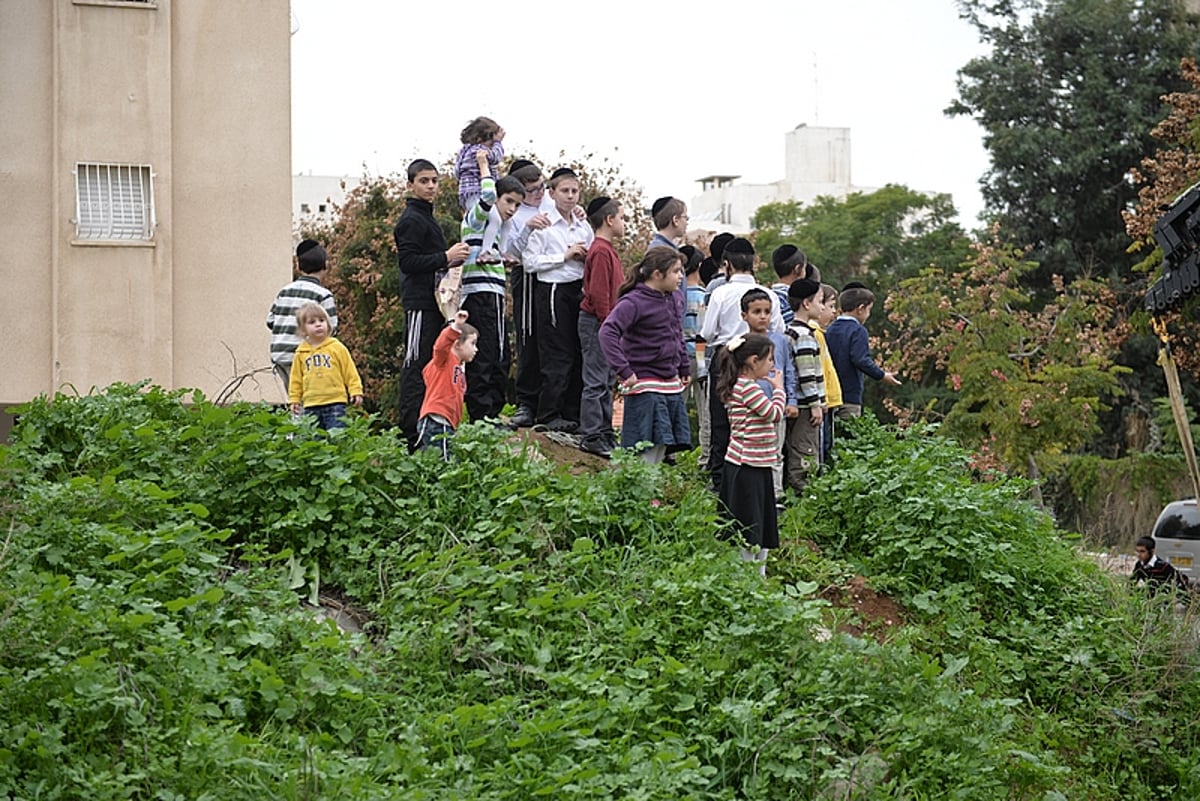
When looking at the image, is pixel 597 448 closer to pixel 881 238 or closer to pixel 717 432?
pixel 717 432

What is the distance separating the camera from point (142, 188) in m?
16.8

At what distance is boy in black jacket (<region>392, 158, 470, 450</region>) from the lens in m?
10.5

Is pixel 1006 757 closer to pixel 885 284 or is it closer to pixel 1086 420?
pixel 1086 420

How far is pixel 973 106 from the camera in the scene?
3512 cm

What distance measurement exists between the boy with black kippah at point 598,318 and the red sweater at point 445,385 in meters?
1.21

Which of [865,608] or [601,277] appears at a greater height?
[601,277]

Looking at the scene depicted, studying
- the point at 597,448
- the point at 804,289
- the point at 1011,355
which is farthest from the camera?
the point at 1011,355

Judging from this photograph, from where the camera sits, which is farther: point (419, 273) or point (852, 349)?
point (852, 349)

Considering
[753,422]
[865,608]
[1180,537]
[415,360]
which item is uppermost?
[415,360]

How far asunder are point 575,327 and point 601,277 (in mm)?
541

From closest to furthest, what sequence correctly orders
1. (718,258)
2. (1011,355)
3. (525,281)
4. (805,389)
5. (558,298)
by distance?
(805,389) < (558,298) < (525,281) < (718,258) < (1011,355)

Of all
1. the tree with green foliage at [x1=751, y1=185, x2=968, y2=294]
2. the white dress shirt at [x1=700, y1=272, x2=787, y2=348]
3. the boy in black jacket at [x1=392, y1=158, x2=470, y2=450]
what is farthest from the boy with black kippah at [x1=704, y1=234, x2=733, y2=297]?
the tree with green foliage at [x1=751, y1=185, x2=968, y2=294]

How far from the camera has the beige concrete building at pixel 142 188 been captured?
16.4m

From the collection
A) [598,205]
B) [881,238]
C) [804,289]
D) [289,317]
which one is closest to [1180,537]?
[804,289]
